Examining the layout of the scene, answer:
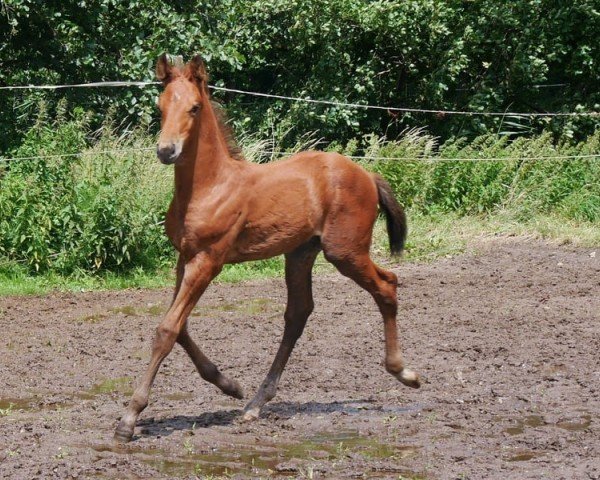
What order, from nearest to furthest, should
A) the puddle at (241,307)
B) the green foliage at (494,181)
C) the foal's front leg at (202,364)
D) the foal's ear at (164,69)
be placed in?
the foal's ear at (164,69)
the foal's front leg at (202,364)
the puddle at (241,307)
the green foliage at (494,181)

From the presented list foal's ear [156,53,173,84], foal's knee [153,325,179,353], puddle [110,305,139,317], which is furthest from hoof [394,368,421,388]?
puddle [110,305,139,317]

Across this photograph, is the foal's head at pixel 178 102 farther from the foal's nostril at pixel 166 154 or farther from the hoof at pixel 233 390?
the hoof at pixel 233 390

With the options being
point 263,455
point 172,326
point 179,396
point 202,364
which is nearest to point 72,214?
point 179,396

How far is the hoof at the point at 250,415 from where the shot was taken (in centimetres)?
695

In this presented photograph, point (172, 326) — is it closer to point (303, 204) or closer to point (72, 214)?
point (303, 204)

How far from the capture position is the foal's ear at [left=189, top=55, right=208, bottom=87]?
21.6ft

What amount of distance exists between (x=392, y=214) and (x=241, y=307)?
3.24m

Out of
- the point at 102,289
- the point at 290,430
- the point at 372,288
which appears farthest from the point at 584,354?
the point at 102,289

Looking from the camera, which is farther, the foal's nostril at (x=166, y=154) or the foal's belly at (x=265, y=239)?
the foal's belly at (x=265, y=239)

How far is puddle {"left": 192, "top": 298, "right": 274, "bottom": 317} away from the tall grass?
1369 millimetres

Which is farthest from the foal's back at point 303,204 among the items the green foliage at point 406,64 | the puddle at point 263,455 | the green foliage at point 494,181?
the green foliage at point 406,64

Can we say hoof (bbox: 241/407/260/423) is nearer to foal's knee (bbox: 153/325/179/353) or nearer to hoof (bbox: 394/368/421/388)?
foal's knee (bbox: 153/325/179/353)

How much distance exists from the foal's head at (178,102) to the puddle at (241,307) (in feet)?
12.8

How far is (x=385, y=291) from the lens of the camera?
24.4 feet
